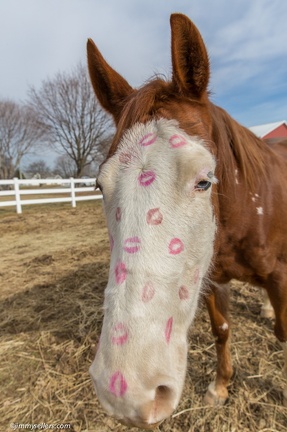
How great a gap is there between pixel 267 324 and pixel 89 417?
2262 millimetres

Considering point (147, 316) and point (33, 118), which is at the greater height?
point (33, 118)

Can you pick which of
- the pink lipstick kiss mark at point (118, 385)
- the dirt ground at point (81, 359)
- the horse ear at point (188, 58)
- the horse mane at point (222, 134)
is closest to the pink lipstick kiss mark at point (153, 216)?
the horse mane at point (222, 134)

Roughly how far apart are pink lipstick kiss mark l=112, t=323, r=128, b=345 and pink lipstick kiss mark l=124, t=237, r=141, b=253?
295 millimetres

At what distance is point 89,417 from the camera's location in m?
2.22

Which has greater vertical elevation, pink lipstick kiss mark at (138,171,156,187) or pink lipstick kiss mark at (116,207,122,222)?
pink lipstick kiss mark at (138,171,156,187)

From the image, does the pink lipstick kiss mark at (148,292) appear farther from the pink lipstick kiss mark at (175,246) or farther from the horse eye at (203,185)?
the horse eye at (203,185)

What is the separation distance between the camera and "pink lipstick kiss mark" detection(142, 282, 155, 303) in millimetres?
1104

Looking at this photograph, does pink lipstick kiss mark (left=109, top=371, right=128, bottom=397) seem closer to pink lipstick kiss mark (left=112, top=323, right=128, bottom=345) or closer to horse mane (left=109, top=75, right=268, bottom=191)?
pink lipstick kiss mark (left=112, top=323, right=128, bottom=345)

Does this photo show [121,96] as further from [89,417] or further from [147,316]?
[89,417]

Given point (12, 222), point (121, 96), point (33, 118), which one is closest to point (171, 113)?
point (121, 96)

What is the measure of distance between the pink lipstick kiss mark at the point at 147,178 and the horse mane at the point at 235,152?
660 millimetres

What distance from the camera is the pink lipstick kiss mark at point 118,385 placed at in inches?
39.6

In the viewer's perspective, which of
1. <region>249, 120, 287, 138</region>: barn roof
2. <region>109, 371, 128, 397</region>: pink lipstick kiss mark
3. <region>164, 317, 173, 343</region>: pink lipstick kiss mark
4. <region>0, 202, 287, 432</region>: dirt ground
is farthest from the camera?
<region>249, 120, 287, 138</region>: barn roof

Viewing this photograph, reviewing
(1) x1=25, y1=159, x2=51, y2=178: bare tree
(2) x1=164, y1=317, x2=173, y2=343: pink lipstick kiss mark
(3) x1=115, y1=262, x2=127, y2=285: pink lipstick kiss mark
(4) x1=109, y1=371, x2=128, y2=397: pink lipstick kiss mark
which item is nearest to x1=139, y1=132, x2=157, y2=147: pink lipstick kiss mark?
(3) x1=115, y1=262, x2=127, y2=285: pink lipstick kiss mark
